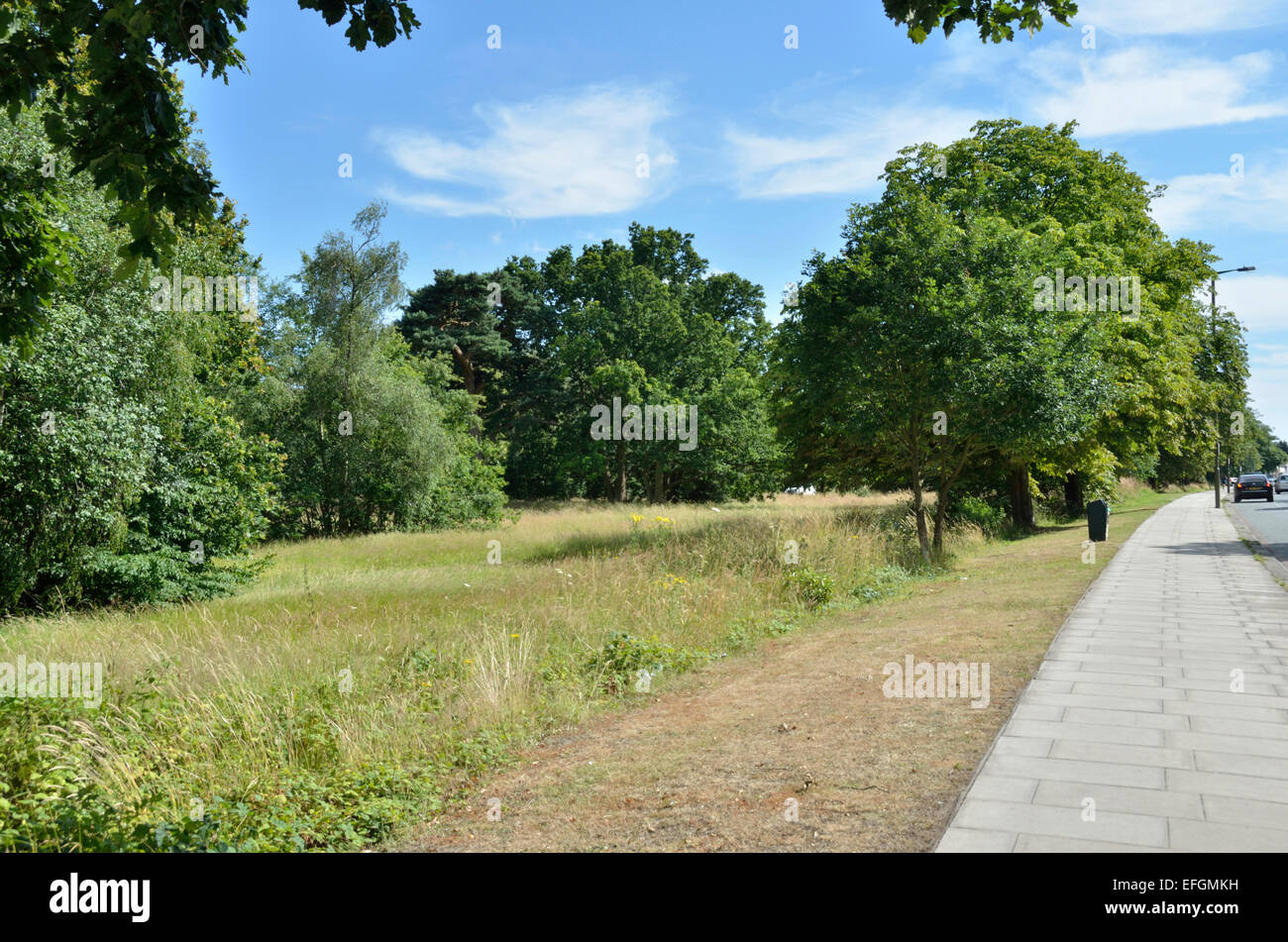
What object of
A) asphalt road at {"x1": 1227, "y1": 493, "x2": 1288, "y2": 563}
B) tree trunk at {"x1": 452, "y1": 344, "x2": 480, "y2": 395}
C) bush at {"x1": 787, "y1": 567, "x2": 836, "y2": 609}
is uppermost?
tree trunk at {"x1": 452, "y1": 344, "x2": 480, "y2": 395}

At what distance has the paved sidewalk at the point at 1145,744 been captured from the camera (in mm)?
3961

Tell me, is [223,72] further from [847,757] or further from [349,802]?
[847,757]

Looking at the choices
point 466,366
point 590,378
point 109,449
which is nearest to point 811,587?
point 109,449

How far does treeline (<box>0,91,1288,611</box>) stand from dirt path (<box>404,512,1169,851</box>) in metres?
4.00

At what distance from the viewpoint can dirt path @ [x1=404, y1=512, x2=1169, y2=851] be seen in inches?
172

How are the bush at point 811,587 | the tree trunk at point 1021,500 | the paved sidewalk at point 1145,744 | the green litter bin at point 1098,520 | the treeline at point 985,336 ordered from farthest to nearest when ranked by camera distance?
the tree trunk at point 1021,500 → the green litter bin at point 1098,520 → the treeline at point 985,336 → the bush at point 811,587 → the paved sidewalk at point 1145,744

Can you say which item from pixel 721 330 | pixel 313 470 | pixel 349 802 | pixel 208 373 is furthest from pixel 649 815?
pixel 721 330

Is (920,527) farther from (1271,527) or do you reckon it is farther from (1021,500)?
(1271,527)

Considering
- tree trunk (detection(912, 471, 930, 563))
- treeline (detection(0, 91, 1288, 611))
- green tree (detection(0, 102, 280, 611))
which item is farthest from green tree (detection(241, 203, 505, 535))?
tree trunk (detection(912, 471, 930, 563))

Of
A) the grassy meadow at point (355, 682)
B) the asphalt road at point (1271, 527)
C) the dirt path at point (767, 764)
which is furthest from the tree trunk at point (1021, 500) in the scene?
the dirt path at point (767, 764)

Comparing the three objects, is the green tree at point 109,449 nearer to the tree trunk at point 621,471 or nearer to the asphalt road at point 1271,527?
the asphalt road at point 1271,527

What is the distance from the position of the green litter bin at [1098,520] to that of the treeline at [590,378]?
1.94 m

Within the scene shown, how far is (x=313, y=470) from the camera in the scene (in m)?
30.8

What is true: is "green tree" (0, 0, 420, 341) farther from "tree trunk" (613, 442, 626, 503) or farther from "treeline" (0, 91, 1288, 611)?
"tree trunk" (613, 442, 626, 503)
